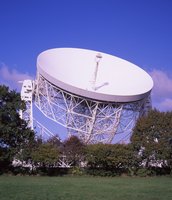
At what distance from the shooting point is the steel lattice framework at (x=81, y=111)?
146 feet

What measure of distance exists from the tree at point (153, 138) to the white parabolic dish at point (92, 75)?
3896 mm

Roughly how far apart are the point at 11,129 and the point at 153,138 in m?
15.9

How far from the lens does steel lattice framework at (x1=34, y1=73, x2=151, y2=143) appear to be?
44406 millimetres

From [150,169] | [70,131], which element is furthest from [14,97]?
[150,169]

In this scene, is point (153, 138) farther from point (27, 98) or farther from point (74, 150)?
point (27, 98)

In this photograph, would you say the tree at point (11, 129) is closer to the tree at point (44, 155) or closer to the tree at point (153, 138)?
the tree at point (44, 155)

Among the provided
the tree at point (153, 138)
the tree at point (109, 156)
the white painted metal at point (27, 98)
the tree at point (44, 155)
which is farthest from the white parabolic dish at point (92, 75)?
the tree at point (44, 155)

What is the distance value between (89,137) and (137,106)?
21.1 ft

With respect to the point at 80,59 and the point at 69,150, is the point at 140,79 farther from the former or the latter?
the point at 69,150

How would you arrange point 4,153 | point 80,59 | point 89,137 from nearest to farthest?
1. point 4,153
2. point 89,137
3. point 80,59

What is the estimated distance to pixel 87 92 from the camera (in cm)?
4194

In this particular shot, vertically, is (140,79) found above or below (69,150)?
above

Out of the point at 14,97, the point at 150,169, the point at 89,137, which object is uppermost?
the point at 14,97

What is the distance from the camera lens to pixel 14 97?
4538cm
